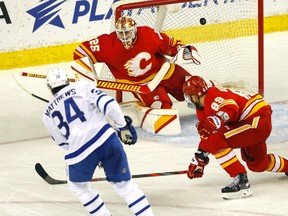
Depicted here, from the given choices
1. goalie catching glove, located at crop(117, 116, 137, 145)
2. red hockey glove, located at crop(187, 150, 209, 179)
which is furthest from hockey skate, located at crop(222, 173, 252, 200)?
goalie catching glove, located at crop(117, 116, 137, 145)

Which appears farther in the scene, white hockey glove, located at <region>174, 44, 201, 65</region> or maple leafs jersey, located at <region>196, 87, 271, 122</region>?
white hockey glove, located at <region>174, 44, 201, 65</region>

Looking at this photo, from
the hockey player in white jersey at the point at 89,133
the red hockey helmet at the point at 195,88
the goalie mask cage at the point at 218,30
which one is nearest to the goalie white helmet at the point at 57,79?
the hockey player in white jersey at the point at 89,133

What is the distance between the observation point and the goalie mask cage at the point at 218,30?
6008 mm

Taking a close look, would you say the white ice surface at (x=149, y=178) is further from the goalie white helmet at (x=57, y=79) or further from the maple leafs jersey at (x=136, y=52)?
the goalie white helmet at (x=57, y=79)

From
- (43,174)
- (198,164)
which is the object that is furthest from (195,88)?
(43,174)

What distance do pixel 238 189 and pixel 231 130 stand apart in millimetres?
278

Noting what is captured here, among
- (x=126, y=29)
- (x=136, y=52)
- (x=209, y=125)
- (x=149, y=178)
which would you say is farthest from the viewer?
(x=136, y=52)

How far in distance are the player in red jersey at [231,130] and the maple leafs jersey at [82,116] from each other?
0.50 m

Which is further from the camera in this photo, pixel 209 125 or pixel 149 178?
pixel 149 178

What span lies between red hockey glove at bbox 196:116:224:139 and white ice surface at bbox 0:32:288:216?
35cm

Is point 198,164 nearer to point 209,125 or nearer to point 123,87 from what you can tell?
point 209,125

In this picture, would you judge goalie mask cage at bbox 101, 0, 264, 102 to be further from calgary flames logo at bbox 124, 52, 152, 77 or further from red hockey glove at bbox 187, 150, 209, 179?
red hockey glove at bbox 187, 150, 209, 179

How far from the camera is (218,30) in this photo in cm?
646

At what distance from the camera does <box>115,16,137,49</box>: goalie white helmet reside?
5449mm
